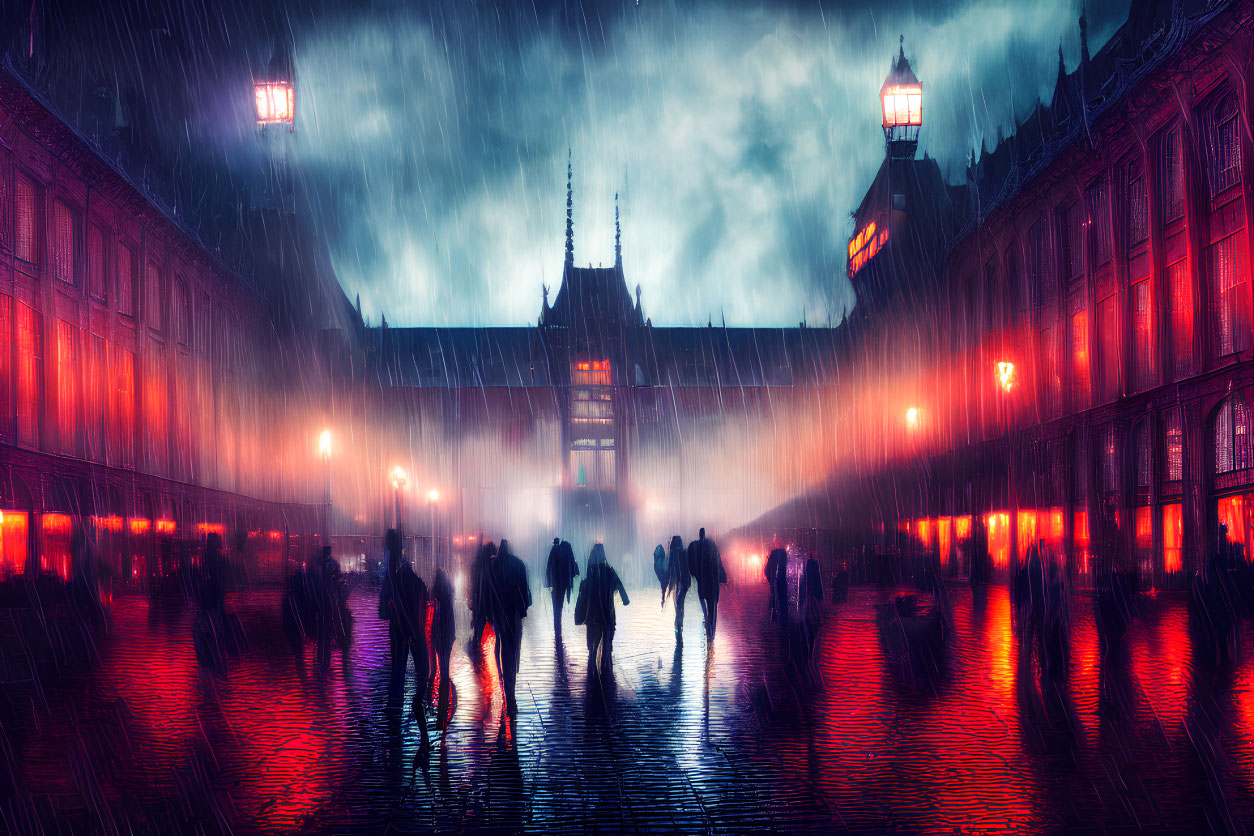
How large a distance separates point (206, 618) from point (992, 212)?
32.1 meters

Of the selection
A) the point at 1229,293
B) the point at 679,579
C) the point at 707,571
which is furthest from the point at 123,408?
the point at 1229,293

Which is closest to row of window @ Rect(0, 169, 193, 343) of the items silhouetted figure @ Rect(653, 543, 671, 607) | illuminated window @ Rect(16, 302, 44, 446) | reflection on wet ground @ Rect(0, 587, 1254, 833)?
illuminated window @ Rect(16, 302, 44, 446)

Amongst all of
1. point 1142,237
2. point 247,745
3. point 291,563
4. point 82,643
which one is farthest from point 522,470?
point 247,745

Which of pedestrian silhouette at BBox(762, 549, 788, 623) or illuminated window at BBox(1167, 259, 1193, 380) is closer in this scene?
pedestrian silhouette at BBox(762, 549, 788, 623)

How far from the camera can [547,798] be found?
24.5ft

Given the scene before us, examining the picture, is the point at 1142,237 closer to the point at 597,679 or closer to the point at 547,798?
the point at 597,679

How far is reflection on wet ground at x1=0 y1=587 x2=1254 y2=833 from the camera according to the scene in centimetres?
703

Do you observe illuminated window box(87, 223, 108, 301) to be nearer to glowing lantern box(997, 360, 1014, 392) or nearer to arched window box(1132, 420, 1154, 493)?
glowing lantern box(997, 360, 1014, 392)

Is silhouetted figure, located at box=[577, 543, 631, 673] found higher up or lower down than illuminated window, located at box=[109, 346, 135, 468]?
lower down

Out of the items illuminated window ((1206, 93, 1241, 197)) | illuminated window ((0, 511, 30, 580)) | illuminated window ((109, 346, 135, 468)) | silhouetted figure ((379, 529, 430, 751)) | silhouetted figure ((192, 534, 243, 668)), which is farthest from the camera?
illuminated window ((109, 346, 135, 468))

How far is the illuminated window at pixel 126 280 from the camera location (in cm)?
3662

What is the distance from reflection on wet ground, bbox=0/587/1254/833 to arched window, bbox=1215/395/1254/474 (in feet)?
35.8

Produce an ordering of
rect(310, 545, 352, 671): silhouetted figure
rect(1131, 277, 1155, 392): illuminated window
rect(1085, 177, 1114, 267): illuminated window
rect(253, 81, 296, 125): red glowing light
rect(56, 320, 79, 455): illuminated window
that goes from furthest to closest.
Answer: rect(1085, 177, 1114, 267): illuminated window → rect(56, 320, 79, 455): illuminated window → rect(1131, 277, 1155, 392): illuminated window → rect(253, 81, 296, 125): red glowing light → rect(310, 545, 352, 671): silhouetted figure

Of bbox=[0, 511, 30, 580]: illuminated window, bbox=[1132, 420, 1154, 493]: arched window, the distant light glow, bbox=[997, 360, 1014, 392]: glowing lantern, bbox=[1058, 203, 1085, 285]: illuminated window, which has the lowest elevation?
bbox=[0, 511, 30, 580]: illuminated window
